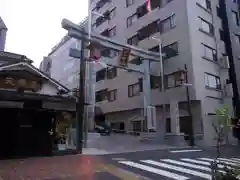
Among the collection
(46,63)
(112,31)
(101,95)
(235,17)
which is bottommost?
(101,95)

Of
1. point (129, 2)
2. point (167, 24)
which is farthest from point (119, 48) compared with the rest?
point (129, 2)

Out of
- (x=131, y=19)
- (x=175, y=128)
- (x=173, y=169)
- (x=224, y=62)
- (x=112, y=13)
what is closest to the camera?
(x=173, y=169)

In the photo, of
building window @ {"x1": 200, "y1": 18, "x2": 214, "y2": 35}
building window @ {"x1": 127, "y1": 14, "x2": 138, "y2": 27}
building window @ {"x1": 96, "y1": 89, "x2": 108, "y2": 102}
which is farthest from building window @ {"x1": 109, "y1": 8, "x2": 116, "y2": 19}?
building window @ {"x1": 200, "y1": 18, "x2": 214, "y2": 35}

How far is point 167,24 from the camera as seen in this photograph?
26.3 metres

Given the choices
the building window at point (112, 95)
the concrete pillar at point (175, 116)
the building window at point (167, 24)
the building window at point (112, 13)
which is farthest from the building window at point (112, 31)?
the concrete pillar at point (175, 116)

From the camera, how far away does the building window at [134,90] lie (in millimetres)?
28753

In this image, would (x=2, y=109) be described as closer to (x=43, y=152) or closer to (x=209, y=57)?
(x=43, y=152)

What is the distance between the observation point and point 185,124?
77.6 ft

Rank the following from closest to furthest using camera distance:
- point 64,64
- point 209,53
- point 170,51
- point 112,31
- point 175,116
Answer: point 175,116 → point 170,51 → point 209,53 → point 112,31 → point 64,64

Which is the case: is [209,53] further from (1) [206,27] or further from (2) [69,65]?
(2) [69,65]

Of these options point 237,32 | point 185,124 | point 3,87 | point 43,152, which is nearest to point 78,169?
point 43,152

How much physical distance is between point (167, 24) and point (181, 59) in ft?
16.2

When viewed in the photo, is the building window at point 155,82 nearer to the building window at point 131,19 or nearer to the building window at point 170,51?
the building window at point 170,51

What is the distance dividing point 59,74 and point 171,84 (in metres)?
29.0
